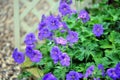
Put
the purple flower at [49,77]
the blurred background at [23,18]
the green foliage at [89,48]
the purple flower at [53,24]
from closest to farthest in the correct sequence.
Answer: the purple flower at [49,77], the purple flower at [53,24], the green foliage at [89,48], the blurred background at [23,18]

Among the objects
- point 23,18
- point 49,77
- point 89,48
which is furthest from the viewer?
point 23,18

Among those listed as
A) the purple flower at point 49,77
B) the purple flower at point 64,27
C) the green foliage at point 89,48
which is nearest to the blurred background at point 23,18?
the green foliage at point 89,48

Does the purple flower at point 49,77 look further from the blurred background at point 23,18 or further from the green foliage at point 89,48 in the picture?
the blurred background at point 23,18

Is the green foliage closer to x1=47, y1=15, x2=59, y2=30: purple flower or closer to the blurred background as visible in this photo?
x1=47, y1=15, x2=59, y2=30: purple flower

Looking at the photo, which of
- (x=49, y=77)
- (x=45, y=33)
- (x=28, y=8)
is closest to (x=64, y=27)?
(x=45, y=33)

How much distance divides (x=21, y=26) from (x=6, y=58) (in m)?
0.55

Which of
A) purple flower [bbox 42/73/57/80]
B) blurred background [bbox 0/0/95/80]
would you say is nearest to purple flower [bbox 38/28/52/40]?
purple flower [bbox 42/73/57/80]

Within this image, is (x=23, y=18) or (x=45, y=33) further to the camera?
(x=23, y=18)

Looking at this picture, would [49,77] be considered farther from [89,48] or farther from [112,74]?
[89,48]

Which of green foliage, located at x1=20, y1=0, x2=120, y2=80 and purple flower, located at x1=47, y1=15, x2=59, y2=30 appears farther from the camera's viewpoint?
green foliage, located at x1=20, y1=0, x2=120, y2=80

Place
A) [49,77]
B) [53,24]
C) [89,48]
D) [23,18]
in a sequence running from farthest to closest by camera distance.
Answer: [23,18] < [89,48] < [53,24] < [49,77]

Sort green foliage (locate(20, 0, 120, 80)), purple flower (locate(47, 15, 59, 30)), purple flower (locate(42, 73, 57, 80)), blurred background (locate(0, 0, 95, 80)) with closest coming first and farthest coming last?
purple flower (locate(42, 73, 57, 80))
purple flower (locate(47, 15, 59, 30))
green foliage (locate(20, 0, 120, 80))
blurred background (locate(0, 0, 95, 80))

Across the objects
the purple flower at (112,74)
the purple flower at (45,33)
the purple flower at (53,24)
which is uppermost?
the purple flower at (53,24)

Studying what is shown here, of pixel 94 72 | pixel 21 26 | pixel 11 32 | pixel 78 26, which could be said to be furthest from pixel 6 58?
pixel 94 72
